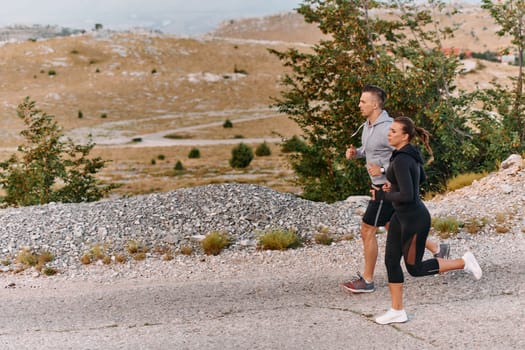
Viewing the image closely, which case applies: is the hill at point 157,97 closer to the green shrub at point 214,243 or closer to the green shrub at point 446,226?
the green shrub at point 446,226

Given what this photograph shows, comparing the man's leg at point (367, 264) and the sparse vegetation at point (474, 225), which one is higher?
the man's leg at point (367, 264)

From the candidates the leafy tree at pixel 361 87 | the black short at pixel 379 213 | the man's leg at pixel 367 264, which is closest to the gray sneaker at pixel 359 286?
the man's leg at pixel 367 264

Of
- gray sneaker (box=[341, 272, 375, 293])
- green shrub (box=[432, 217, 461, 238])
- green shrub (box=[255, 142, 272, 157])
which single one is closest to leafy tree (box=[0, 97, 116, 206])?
green shrub (box=[432, 217, 461, 238])

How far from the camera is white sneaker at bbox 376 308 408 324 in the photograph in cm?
625

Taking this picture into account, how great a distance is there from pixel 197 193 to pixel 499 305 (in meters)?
6.69

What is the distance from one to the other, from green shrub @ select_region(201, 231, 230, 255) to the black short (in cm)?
329

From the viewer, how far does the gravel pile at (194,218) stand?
980 centimetres

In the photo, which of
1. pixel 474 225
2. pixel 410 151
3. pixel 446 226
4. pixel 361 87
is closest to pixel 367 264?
pixel 410 151

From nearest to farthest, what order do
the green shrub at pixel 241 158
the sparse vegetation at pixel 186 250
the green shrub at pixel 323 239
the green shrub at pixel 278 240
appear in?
1. the sparse vegetation at pixel 186 250
2. the green shrub at pixel 278 240
3. the green shrub at pixel 323 239
4. the green shrub at pixel 241 158

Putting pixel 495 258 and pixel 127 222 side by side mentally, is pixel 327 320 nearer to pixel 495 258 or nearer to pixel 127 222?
pixel 495 258

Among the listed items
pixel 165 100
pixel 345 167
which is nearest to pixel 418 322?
pixel 345 167

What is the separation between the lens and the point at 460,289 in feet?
24.3

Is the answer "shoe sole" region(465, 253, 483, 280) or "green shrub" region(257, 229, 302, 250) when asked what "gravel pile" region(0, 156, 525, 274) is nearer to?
"green shrub" region(257, 229, 302, 250)

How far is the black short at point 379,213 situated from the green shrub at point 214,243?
329 centimetres
